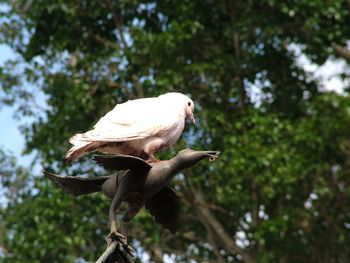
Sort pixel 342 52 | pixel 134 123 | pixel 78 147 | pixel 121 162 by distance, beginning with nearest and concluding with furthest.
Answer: pixel 121 162, pixel 78 147, pixel 134 123, pixel 342 52

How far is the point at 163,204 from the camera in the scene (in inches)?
138

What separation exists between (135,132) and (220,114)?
687cm

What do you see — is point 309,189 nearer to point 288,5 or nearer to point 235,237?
point 235,237

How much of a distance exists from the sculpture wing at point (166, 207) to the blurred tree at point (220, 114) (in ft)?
19.2

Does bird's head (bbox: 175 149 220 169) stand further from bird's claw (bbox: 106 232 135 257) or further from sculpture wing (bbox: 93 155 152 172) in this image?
bird's claw (bbox: 106 232 135 257)

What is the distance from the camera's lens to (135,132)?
10.9 ft

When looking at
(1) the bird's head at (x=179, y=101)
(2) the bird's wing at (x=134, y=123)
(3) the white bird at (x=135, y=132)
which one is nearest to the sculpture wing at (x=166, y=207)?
(3) the white bird at (x=135, y=132)

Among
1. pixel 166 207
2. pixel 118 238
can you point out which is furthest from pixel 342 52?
pixel 118 238

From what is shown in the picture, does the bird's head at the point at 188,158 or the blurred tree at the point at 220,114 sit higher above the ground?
the blurred tree at the point at 220,114

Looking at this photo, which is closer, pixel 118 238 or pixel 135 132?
pixel 118 238

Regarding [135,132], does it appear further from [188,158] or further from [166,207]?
[166,207]

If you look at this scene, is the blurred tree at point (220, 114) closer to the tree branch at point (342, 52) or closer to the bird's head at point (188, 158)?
the tree branch at point (342, 52)

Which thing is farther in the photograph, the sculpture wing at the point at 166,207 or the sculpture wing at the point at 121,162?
the sculpture wing at the point at 166,207

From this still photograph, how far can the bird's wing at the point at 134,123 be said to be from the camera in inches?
129
